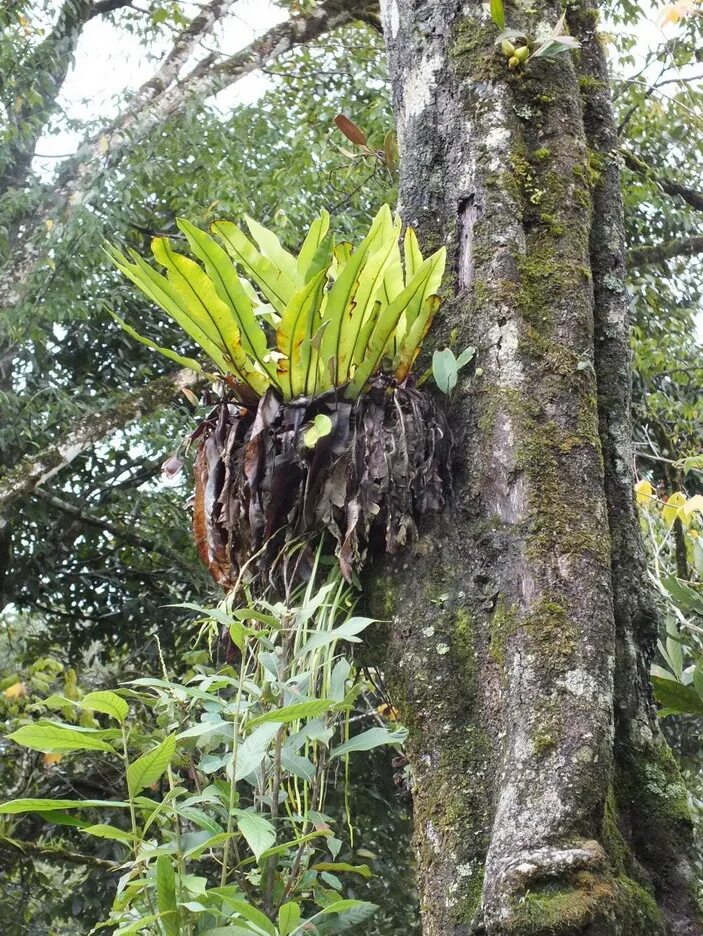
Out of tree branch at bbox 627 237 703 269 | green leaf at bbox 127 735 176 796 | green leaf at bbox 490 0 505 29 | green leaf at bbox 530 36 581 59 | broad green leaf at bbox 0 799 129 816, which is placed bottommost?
broad green leaf at bbox 0 799 129 816

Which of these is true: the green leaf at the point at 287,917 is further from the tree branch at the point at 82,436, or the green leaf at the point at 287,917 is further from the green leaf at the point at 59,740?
the tree branch at the point at 82,436

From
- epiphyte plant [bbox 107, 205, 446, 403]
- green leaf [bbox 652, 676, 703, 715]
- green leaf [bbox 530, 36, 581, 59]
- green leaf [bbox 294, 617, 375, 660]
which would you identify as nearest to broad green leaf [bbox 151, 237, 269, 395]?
epiphyte plant [bbox 107, 205, 446, 403]

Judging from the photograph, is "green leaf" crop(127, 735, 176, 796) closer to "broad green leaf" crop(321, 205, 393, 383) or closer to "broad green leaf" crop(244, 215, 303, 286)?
"broad green leaf" crop(321, 205, 393, 383)

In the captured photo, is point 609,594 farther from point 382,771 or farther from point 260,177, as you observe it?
point 260,177

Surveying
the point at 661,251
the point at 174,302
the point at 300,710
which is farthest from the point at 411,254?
the point at 661,251

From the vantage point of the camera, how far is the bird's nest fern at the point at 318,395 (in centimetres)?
127

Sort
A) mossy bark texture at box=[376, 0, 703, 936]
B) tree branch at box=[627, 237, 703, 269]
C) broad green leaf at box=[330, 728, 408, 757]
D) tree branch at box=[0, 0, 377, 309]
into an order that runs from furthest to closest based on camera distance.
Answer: tree branch at box=[627, 237, 703, 269]
tree branch at box=[0, 0, 377, 309]
broad green leaf at box=[330, 728, 408, 757]
mossy bark texture at box=[376, 0, 703, 936]

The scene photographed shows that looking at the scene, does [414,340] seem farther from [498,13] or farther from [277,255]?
[498,13]

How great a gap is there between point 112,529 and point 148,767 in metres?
3.10

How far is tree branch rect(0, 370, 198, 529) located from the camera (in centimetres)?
314

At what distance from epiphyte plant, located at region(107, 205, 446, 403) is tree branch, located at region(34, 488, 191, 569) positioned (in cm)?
254

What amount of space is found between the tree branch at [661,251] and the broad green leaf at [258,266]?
2.93m

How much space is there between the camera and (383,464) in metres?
1.28

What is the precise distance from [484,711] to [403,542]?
255 mm
